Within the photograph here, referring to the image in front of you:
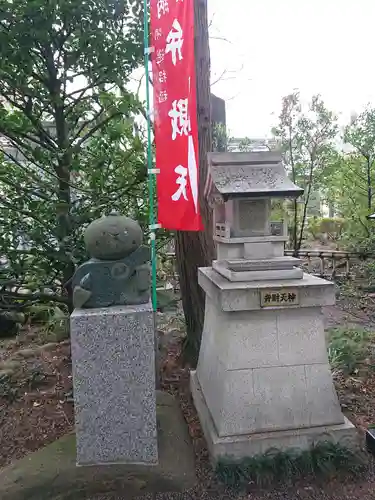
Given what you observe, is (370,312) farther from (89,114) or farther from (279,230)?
(89,114)

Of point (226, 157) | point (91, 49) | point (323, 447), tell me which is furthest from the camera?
point (91, 49)

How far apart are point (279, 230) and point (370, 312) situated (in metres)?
5.96

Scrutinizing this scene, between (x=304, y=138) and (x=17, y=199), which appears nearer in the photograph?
(x=17, y=199)

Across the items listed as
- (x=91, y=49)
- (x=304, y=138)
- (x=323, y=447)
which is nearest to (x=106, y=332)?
(x=323, y=447)

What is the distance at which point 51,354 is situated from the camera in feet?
16.9

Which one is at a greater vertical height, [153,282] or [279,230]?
[279,230]

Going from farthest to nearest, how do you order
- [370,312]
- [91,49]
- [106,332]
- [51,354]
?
[370,312] < [51,354] < [91,49] < [106,332]

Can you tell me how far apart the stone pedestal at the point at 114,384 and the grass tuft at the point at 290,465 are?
1.98 feet

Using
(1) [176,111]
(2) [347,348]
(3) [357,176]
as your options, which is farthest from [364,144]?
(1) [176,111]

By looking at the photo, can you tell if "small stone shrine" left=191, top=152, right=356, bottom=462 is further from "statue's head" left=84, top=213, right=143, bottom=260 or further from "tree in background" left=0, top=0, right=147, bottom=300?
"tree in background" left=0, top=0, right=147, bottom=300

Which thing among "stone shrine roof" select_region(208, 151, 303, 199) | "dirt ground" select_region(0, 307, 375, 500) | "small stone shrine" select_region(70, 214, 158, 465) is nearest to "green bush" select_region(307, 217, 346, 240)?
"dirt ground" select_region(0, 307, 375, 500)

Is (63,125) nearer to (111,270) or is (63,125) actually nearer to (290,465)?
(111,270)

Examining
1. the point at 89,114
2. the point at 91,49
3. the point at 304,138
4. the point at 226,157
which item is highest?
the point at 304,138

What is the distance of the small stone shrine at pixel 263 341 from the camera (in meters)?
3.05
